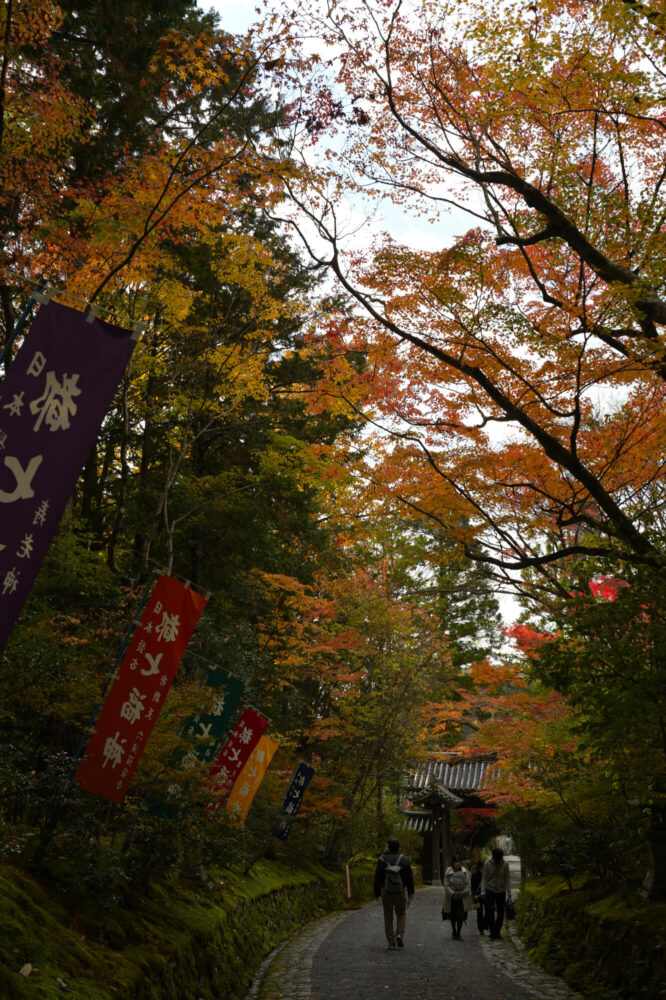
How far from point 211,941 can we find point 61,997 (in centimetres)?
453

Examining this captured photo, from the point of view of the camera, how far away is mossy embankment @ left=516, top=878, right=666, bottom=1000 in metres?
7.57

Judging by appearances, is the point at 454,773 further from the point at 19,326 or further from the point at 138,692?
the point at 19,326

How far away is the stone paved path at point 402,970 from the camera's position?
8.48 meters

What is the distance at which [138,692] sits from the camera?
7410mm

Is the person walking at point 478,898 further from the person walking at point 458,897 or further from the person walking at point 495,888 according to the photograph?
the person walking at point 458,897

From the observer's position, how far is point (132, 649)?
7.48 metres

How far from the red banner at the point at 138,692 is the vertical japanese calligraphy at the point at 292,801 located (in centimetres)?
865

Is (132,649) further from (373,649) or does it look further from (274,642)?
(373,649)

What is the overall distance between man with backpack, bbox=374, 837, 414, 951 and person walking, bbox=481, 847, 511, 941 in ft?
7.72

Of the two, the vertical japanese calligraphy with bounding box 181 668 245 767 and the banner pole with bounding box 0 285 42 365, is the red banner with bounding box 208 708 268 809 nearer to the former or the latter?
the vertical japanese calligraphy with bounding box 181 668 245 767

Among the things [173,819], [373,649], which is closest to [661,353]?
[173,819]

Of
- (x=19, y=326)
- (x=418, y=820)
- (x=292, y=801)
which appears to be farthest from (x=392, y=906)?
(x=418, y=820)

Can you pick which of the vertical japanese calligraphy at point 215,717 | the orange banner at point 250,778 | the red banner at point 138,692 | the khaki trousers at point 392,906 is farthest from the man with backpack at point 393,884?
the red banner at point 138,692

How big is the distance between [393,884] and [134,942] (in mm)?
5136
